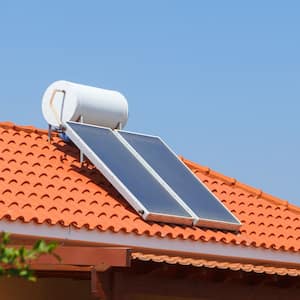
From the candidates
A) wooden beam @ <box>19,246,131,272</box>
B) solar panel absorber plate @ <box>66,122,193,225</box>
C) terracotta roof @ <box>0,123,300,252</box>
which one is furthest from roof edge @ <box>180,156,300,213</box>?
wooden beam @ <box>19,246,131,272</box>

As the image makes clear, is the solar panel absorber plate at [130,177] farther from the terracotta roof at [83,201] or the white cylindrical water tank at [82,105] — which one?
the white cylindrical water tank at [82,105]

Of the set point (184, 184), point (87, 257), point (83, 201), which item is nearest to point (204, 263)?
point (87, 257)

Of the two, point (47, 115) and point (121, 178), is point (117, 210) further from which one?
point (47, 115)

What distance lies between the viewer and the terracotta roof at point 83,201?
11.9 meters

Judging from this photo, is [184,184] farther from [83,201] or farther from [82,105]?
[82,105]

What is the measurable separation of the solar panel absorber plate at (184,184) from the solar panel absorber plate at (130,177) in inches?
11.1

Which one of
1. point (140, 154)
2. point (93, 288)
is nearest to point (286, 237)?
point (140, 154)

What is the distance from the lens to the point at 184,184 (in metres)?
13.8

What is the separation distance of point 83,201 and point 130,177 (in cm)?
74

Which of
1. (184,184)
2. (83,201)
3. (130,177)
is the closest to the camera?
(83,201)

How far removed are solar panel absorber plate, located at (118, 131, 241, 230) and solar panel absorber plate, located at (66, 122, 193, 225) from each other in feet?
0.92

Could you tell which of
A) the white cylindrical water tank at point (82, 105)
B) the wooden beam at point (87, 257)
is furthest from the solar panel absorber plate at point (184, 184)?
the wooden beam at point (87, 257)

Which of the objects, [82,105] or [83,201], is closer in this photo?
[83,201]

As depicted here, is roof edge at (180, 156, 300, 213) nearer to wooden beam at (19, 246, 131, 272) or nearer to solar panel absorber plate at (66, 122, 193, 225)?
solar panel absorber plate at (66, 122, 193, 225)
